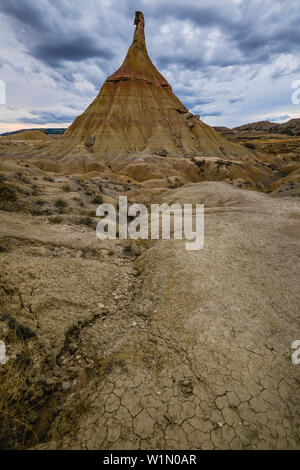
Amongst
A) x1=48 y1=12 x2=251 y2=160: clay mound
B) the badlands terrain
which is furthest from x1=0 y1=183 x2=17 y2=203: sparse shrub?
x1=48 y1=12 x2=251 y2=160: clay mound

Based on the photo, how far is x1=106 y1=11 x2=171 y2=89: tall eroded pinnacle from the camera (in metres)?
37.0

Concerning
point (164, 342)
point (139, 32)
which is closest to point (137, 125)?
point (139, 32)

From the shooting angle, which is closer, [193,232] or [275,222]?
[193,232]

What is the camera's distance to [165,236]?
20.2ft

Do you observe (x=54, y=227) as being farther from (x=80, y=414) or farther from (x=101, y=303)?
(x=80, y=414)

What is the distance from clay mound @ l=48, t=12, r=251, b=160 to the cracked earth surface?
28.7 meters

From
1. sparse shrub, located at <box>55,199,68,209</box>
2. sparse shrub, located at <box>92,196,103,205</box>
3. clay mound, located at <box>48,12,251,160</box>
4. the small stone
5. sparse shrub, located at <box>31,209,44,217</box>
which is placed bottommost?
the small stone

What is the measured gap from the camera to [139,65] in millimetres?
38719

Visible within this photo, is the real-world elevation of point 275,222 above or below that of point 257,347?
above

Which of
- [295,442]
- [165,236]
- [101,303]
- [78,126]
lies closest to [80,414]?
[101,303]

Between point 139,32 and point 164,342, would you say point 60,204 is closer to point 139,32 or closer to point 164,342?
point 164,342

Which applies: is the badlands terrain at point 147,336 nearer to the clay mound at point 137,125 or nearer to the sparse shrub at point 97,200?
the sparse shrub at point 97,200

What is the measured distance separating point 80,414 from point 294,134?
8974 cm

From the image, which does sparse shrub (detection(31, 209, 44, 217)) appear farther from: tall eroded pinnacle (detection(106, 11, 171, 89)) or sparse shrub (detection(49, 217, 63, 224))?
tall eroded pinnacle (detection(106, 11, 171, 89))
